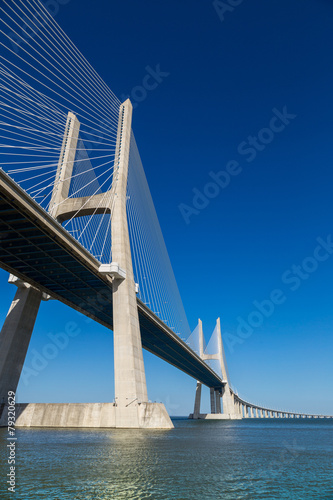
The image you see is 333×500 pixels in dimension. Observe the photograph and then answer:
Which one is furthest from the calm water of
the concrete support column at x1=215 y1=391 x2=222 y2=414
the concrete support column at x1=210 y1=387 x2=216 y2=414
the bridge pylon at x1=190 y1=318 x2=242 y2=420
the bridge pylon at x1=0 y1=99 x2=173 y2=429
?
the concrete support column at x1=210 y1=387 x2=216 y2=414

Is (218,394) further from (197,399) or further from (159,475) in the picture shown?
(159,475)

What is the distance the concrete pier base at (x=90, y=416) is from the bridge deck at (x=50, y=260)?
404 inches

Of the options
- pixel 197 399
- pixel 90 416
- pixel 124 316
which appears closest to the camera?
pixel 90 416

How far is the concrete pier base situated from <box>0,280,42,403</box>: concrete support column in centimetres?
236

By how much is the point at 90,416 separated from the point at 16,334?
9.46 m

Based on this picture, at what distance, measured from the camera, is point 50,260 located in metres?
33.2

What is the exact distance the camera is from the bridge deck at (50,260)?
25406 mm

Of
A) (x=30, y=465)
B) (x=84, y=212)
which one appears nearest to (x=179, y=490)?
(x=30, y=465)

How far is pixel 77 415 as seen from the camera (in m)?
33.0

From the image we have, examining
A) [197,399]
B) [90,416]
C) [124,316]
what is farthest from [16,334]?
[197,399]

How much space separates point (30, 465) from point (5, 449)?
16.0 feet

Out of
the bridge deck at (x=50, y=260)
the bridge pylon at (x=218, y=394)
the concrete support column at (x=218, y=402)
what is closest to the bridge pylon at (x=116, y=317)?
the bridge deck at (x=50, y=260)

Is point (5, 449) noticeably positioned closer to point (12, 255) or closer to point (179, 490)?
point (179, 490)

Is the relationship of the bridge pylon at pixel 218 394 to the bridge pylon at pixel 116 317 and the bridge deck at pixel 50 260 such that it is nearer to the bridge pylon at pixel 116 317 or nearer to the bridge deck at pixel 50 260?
the bridge deck at pixel 50 260
